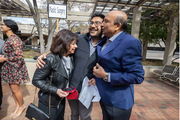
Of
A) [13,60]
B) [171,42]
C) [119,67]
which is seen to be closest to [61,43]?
[119,67]

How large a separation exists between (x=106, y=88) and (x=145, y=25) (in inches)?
341

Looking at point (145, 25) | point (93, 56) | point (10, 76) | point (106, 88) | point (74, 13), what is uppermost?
point (74, 13)

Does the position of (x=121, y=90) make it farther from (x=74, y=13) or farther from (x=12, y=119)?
(x=74, y=13)

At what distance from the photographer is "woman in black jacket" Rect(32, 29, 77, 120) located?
4.63 feet

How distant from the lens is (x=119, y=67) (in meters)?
1.22

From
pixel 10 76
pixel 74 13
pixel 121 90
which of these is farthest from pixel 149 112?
pixel 74 13

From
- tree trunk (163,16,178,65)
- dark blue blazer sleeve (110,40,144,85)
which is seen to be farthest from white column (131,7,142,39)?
dark blue blazer sleeve (110,40,144,85)

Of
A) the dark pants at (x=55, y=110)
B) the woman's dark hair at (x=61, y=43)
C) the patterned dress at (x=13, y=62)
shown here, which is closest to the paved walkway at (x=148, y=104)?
the patterned dress at (x=13, y=62)

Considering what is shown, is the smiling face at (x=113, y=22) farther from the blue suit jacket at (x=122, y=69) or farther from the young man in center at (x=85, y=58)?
the young man in center at (x=85, y=58)

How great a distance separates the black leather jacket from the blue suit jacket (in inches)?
20.4

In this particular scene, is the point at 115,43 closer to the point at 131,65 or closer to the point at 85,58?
the point at 131,65

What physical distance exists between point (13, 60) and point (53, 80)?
1355 millimetres

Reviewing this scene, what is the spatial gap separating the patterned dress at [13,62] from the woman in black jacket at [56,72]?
119cm

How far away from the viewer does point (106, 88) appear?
4.48 feet
